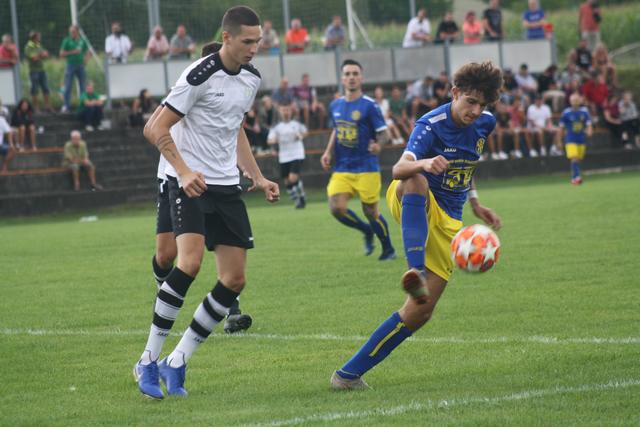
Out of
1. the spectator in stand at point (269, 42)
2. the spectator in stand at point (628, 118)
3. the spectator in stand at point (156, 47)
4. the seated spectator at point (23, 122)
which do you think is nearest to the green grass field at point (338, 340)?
the seated spectator at point (23, 122)

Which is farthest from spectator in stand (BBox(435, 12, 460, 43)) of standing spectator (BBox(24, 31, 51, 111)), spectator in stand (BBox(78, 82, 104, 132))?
standing spectator (BBox(24, 31, 51, 111))

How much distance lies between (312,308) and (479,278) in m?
2.34

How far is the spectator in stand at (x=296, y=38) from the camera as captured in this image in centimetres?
3350

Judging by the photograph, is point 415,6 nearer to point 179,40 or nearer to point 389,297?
point 179,40

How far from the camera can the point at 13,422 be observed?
6090 mm

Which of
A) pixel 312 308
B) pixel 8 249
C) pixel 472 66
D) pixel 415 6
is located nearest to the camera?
pixel 472 66

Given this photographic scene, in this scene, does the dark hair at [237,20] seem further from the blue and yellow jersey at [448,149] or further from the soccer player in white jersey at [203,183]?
the blue and yellow jersey at [448,149]

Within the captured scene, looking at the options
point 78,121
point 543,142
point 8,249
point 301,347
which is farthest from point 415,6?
point 301,347

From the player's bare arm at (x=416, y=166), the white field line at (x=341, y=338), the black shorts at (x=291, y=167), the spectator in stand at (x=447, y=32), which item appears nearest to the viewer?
the player's bare arm at (x=416, y=166)

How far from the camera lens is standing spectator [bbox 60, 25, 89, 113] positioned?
29.6 m

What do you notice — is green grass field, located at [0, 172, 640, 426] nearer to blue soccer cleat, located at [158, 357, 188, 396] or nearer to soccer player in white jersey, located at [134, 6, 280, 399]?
blue soccer cleat, located at [158, 357, 188, 396]

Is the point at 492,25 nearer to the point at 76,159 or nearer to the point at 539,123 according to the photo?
the point at 539,123

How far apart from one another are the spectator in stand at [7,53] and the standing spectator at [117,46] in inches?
107

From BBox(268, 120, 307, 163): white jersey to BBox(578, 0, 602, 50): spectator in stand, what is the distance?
48.5 feet
